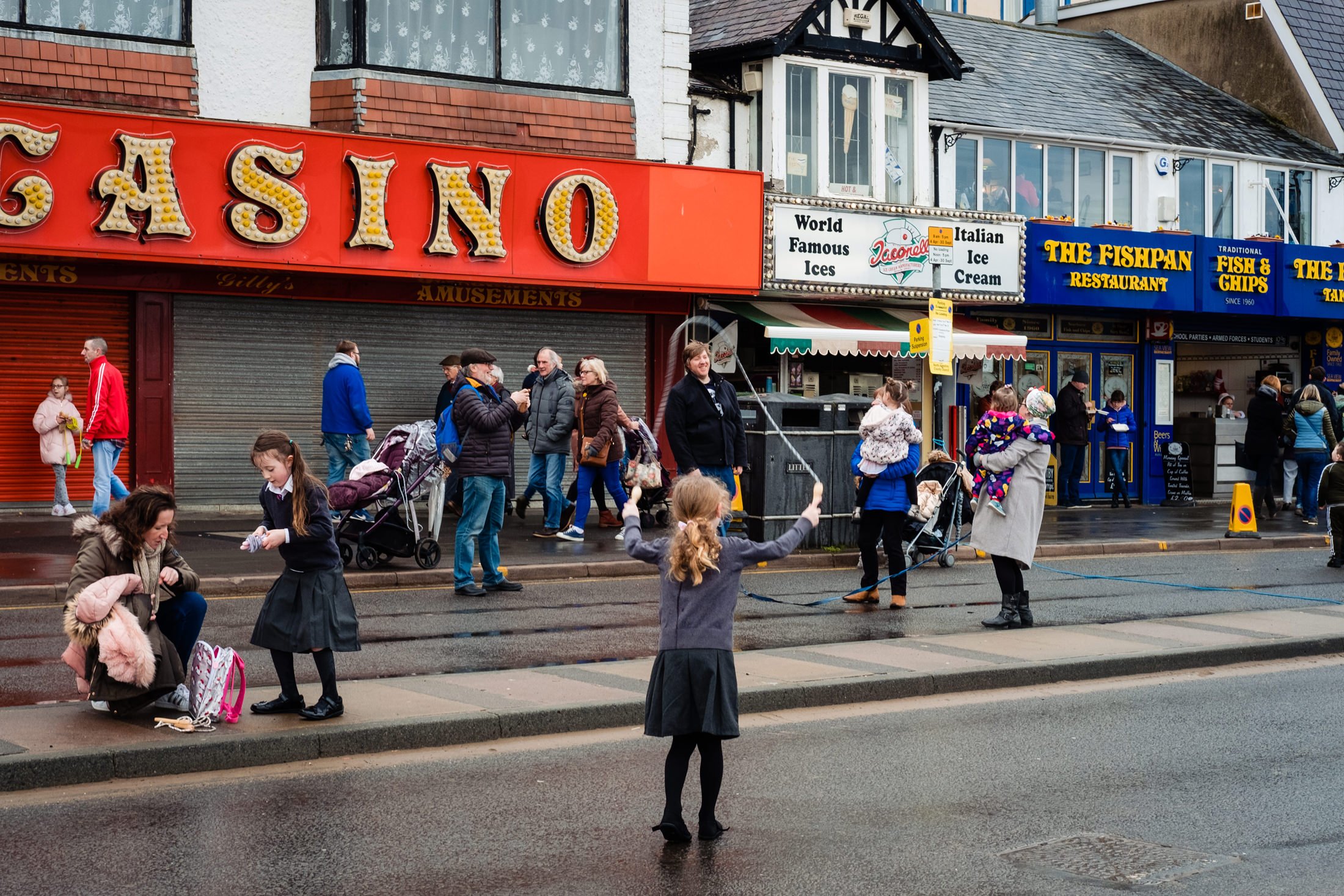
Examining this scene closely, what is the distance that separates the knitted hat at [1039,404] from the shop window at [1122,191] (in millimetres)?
16485

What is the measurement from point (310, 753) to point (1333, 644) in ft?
24.6

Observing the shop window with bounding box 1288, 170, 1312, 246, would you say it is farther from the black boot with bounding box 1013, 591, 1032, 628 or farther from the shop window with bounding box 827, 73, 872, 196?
the black boot with bounding box 1013, 591, 1032, 628

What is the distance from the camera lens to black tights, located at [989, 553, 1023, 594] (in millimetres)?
11633

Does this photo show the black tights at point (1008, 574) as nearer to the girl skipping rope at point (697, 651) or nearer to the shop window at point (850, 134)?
the girl skipping rope at point (697, 651)

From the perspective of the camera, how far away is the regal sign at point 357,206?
55.9 feet

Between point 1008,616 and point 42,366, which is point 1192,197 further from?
point 42,366

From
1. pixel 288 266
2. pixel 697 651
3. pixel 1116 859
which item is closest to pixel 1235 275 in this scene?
pixel 288 266

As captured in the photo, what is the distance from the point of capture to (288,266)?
18.3 metres

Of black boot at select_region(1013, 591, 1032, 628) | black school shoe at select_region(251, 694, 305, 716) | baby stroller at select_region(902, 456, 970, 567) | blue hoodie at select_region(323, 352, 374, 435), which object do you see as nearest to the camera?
black school shoe at select_region(251, 694, 305, 716)

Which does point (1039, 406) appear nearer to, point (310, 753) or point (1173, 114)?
point (310, 753)

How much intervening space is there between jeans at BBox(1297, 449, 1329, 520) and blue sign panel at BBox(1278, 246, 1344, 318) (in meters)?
5.78

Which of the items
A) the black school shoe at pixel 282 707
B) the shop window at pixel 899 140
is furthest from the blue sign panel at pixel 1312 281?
the black school shoe at pixel 282 707

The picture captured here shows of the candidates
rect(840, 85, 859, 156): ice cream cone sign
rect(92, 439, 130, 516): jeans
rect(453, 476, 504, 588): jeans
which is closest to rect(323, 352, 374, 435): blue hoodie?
rect(92, 439, 130, 516): jeans

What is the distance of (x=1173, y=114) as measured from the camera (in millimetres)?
29016
